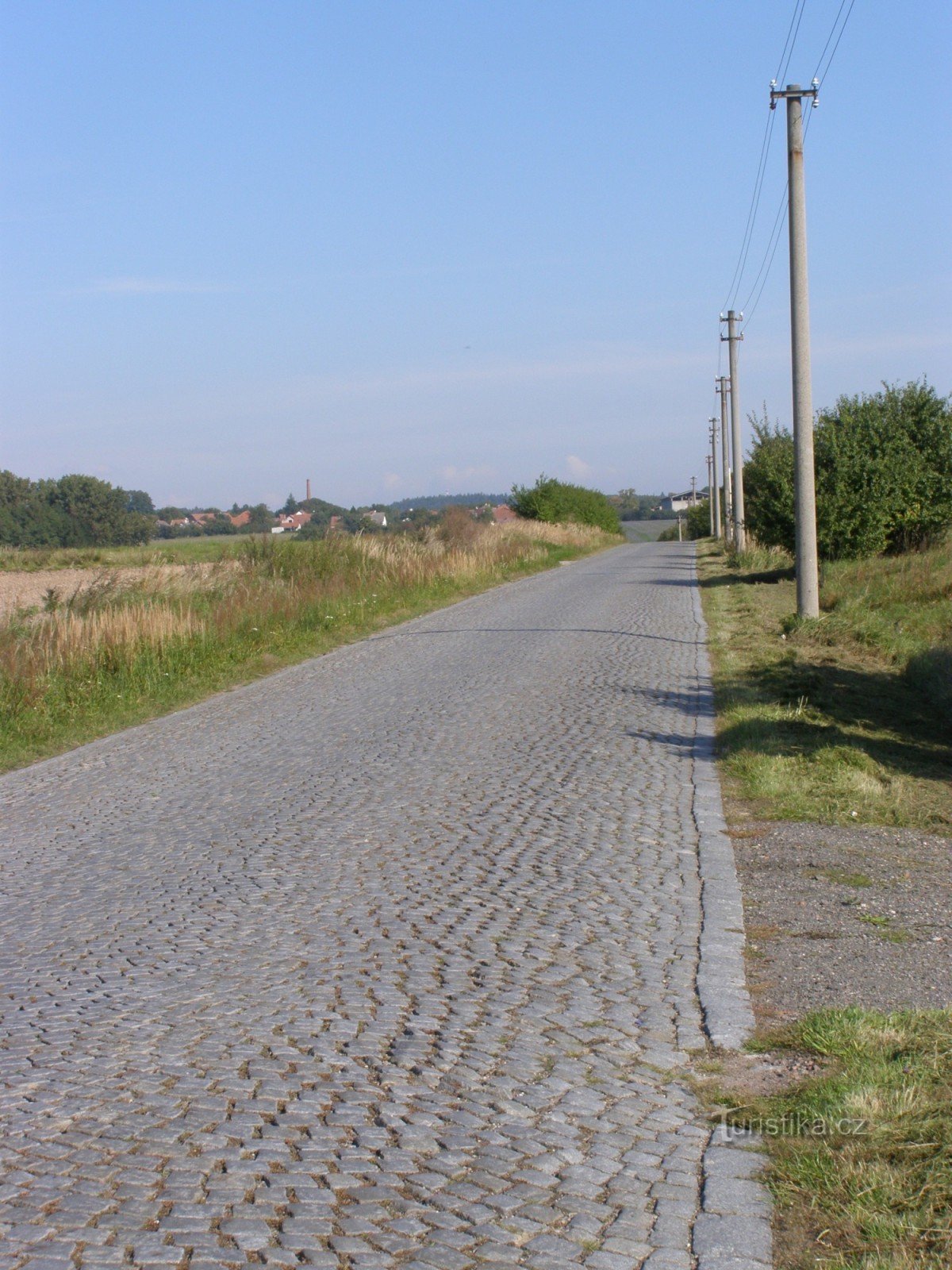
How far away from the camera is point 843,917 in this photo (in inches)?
216

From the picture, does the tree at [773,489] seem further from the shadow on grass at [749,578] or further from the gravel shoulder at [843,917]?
the gravel shoulder at [843,917]

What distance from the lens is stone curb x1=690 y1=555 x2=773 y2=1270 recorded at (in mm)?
2961

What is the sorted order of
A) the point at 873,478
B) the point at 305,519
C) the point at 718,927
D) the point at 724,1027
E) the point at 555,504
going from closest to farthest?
the point at 724,1027, the point at 718,927, the point at 873,478, the point at 305,519, the point at 555,504

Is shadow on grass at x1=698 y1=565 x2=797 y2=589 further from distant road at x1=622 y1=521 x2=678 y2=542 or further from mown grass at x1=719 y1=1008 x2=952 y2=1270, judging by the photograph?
distant road at x1=622 y1=521 x2=678 y2=542

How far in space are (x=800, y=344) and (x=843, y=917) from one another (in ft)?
42.7

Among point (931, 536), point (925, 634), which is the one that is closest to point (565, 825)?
point (925, 634)

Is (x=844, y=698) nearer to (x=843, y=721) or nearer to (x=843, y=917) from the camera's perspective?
(x=843, y=721)

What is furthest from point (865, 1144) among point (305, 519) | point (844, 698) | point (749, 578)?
point (305, 519)

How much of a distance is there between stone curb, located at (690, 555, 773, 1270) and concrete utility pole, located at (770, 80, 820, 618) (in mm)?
9306

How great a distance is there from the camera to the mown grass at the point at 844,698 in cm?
813

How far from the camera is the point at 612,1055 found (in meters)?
4.04

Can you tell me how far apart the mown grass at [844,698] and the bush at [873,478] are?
118 centimetres

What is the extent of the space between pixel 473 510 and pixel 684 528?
6260 cm

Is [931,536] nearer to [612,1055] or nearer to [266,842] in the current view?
[266,842]
